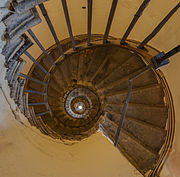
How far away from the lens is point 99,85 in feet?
17.3

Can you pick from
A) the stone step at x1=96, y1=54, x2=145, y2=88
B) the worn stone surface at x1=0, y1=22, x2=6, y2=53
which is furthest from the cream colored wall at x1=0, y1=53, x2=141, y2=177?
the stone step at x1=96, y1=54, x2=145, y2=88

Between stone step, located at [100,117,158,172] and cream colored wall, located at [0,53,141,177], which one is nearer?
cream colored wall, located at [0,53,141,177]

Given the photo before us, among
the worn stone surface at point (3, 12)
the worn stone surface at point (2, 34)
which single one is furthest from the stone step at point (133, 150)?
the worn stone surface at point (3, 12)

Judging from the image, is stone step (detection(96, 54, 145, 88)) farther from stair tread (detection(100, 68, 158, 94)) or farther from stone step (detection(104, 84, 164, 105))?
stone step (detection(104, 84, 164, 105))

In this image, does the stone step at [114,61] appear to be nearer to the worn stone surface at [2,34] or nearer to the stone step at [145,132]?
the stone step at [145,132]

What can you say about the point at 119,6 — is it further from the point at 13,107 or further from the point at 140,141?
the point at 140,141

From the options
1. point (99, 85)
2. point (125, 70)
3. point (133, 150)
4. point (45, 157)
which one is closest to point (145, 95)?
point (125, 70)

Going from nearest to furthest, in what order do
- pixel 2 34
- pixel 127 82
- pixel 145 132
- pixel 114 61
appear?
pixel 2 34 < pixel 145 132 < pixel 127 82 < pixel 114 61

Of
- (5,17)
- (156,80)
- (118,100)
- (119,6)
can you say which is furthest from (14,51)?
(118,100)

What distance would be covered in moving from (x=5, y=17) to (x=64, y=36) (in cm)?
266

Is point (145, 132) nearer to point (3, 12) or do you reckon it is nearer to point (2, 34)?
point (2, 34)

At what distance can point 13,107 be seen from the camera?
2473 millimetres

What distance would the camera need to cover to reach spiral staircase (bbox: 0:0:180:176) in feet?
6.51

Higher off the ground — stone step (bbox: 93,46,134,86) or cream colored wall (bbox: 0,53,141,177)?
stone step (bbox: 93,46,134,86)
